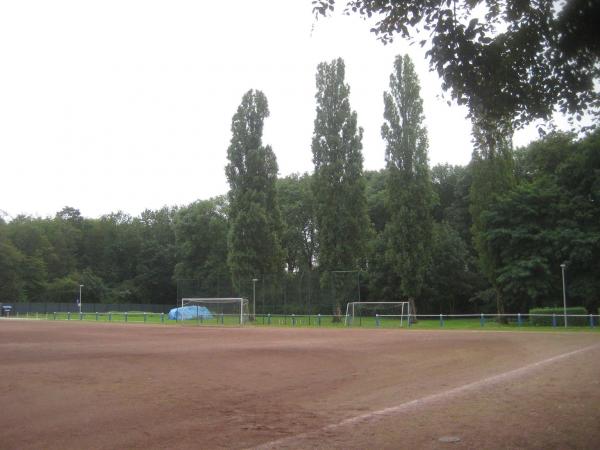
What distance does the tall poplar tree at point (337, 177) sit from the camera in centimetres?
4672

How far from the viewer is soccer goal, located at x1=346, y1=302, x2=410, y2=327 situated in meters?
40.1

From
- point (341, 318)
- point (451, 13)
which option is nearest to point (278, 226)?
point (341, 318)

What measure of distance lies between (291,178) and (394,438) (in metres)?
70.7

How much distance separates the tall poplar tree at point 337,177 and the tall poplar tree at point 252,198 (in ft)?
13.5

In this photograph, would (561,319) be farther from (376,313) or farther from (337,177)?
(337,177)

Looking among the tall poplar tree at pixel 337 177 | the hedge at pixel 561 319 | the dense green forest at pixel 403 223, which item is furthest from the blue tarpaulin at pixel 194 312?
the hedge at pixel 561 319

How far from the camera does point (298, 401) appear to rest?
9477mm

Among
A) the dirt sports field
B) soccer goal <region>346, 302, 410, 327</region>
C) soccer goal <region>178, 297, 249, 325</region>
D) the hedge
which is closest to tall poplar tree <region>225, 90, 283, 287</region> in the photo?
soccer goal <region>178, 297, 249, 325</region>

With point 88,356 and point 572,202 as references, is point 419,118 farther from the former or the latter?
point 88,356

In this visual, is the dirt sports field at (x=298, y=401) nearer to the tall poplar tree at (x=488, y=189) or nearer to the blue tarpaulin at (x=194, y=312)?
the tall poplar tree at (x=488, y=189)

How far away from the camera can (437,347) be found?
64.3ft

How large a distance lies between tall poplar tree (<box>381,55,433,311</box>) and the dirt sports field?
27.4 metres

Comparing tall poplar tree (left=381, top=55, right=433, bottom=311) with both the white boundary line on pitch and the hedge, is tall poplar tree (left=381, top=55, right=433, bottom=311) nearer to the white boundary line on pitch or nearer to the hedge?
the hedge

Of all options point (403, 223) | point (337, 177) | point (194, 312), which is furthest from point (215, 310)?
point (403, 223)
